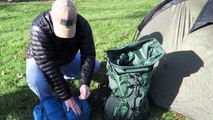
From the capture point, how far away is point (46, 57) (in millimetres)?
3828

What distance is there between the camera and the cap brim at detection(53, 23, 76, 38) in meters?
3.68

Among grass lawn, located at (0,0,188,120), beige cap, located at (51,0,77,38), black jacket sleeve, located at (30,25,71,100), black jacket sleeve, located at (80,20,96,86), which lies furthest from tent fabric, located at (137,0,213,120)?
beige cap, located at (51,0,77,38)

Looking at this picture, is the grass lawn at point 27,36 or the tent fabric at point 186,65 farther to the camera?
the grass lawn at point 27,36

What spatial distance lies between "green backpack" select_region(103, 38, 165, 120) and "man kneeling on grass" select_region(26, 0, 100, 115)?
0.94 ft

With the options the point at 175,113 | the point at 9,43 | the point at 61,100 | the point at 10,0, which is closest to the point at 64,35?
the point at 61,100

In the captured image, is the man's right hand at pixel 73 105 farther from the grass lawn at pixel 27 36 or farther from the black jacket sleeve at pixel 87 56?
the grass lawn at pixel 27 36

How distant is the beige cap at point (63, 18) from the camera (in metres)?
3.59

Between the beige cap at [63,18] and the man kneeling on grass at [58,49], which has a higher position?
the beige cap at [63,18]

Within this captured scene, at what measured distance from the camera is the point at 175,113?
4414mm

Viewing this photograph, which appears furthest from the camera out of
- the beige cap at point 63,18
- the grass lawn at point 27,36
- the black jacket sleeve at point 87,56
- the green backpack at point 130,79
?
the grass lawn at point 27,36

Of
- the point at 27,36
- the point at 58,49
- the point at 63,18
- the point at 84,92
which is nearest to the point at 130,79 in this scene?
the point at 84,92

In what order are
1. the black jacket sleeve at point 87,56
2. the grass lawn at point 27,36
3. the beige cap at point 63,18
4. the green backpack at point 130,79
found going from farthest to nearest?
the grass lawn at point 27,36 → the black jacket sleeve at point 87,56 → the green backpack at point 130,79 → the beige cap at point 63,18

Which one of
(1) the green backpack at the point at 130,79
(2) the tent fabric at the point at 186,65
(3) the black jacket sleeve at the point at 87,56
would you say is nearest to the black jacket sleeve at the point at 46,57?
(3) the black jacket sleeve at the point at 87,56

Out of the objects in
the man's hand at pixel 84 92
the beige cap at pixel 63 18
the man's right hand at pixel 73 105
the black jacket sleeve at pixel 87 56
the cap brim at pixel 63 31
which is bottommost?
the man's right hand at pixel 73 105
